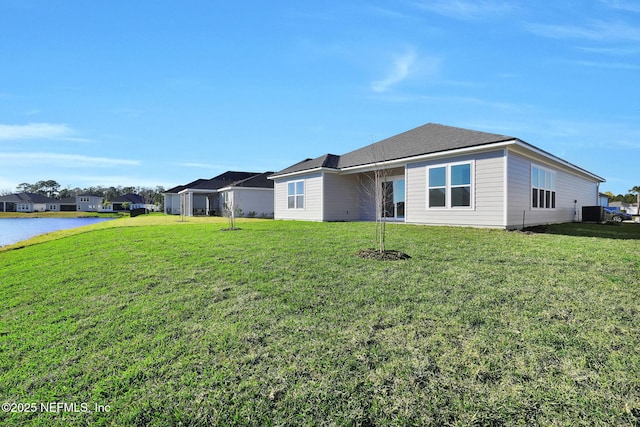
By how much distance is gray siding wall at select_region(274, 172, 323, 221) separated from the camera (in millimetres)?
16828

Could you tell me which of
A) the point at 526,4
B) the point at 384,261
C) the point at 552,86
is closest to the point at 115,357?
the point at 384,261

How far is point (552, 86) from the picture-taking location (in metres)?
12.5

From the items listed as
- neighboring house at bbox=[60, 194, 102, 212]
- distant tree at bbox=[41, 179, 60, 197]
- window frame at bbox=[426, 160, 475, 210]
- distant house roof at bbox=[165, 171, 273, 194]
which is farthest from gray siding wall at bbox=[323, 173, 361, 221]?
distant tree at bbox=[41, 179, 60, 197]

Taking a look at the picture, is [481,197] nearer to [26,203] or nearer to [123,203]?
[123,203]

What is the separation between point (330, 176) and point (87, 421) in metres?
15.2

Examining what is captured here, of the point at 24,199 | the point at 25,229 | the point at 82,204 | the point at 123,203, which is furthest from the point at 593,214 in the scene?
the point at 24,199

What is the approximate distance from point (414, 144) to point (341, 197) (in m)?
5.06

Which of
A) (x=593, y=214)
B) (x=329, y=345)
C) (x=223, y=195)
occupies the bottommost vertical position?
(x=329, y=345)

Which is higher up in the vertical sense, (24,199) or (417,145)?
(417,145)

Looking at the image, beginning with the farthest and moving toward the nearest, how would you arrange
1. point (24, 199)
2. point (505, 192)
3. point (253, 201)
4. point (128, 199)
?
point (128, 199)
point (24, 199)
point (253, 201)
point (505, 192)

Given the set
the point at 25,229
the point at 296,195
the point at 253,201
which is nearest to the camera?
the point at 296,195

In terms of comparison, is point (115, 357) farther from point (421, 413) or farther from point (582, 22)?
point (582, 22)

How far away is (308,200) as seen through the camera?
17688 millimetres

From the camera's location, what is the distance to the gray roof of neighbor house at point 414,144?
11.4m
